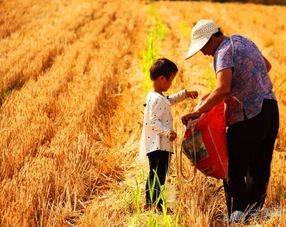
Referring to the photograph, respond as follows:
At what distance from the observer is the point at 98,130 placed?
5516 millimetres

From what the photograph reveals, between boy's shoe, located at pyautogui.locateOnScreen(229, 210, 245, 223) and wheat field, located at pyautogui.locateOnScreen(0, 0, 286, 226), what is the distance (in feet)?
0.28

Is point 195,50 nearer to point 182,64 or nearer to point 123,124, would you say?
point 123,124

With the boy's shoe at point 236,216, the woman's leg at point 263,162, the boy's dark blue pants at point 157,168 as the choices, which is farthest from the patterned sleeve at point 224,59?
the boy's shoe at point 236,216

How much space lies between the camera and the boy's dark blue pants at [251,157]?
11.3 feet

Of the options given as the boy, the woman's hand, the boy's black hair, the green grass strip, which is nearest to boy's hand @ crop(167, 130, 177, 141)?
the boy

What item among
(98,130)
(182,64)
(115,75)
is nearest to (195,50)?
(98,130)

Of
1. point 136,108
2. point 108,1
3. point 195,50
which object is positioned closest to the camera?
point 195,50

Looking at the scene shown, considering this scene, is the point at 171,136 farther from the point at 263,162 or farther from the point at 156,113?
the point at 263,162

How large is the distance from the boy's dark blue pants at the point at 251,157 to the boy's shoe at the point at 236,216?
0.17 feet

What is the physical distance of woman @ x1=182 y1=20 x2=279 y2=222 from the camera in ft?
10.9

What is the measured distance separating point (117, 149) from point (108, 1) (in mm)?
18276

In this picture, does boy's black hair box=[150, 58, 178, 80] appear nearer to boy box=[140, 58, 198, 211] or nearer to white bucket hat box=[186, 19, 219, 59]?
boy box=[140, 58, 198, 211]

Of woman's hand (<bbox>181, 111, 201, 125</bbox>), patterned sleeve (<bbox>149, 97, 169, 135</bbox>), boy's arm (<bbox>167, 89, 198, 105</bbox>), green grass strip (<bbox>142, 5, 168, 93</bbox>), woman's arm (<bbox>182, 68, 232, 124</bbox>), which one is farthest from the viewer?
green grass strip (<bbox>142, 5, 168, 93</bbox>)

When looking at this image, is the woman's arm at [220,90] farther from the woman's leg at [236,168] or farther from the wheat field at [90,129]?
the wheat field at [90,129]
